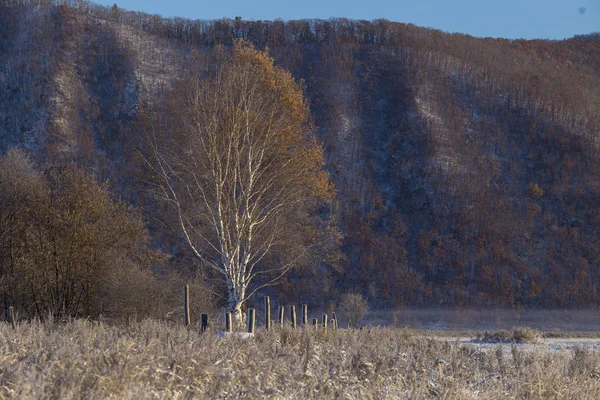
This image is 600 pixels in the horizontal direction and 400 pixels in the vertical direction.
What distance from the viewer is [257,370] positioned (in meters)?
6.78

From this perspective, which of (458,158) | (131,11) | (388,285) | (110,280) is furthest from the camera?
(131,11)

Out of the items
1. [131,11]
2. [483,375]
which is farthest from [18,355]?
[131,11]

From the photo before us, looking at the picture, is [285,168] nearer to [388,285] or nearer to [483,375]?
[483,375]

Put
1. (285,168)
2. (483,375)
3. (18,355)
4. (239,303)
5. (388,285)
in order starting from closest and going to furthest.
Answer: (18,355), (483,375), (239,303), (285,168), (388,285)

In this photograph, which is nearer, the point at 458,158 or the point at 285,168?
the point at 285,168

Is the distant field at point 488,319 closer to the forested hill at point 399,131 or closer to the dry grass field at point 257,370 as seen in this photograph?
the forested hill at point 399,131

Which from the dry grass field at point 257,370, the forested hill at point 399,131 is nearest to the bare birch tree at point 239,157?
the dry grass field at point 257,370

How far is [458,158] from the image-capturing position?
50344 mm

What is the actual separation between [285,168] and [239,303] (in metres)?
4.07

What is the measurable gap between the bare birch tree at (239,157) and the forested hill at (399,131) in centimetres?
1556

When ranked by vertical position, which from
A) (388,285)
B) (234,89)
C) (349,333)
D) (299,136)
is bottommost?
(388,285)

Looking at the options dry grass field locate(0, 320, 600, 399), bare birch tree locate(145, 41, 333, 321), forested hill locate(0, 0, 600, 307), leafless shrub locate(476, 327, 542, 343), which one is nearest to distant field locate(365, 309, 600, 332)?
forested hill locate(0, 0, 600, 307)

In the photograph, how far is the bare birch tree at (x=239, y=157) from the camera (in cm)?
1748

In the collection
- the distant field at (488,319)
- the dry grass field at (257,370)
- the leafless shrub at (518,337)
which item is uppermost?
the dry grass field at (257,370)
